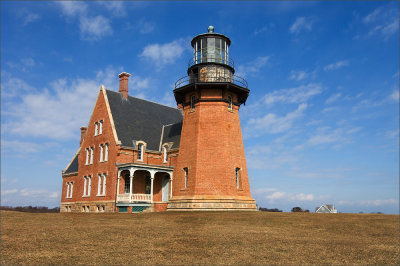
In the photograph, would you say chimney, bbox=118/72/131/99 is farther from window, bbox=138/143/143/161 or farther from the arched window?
the arched window

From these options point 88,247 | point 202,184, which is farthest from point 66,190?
point 88,247

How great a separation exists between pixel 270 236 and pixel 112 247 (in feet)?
20.7

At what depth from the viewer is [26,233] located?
45.6 feet

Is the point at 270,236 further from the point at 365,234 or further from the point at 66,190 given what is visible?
the point at 66,190

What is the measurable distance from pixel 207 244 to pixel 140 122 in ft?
83.0

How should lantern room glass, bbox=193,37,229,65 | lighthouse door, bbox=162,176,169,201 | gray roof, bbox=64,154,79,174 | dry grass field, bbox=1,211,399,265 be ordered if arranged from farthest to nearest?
1. gray roof, bbox=64,154,79,174
2. lighthouse door, bbox=162,176,169,201
3. lantern room glass, bbox=193,37,229,65
4. dry grass field, bbox=1,211,399,265

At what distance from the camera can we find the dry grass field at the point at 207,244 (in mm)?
9695

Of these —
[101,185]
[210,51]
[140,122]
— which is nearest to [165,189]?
[101,185]

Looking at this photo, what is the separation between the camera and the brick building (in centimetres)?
2747

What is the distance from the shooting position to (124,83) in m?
37.5

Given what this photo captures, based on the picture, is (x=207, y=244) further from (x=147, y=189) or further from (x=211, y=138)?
(x=147, y=189)

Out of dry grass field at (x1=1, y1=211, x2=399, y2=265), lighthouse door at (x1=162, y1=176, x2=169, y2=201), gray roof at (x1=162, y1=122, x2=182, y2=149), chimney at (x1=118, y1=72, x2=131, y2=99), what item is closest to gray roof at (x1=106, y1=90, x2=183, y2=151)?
gray roof at (x1=162, y1=122, x2=182, y2=149)

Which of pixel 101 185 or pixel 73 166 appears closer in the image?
pixel 101 185

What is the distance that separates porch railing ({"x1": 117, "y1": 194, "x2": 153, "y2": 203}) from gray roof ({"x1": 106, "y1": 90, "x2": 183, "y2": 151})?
510 centimetres
